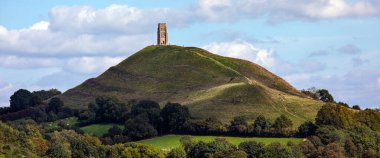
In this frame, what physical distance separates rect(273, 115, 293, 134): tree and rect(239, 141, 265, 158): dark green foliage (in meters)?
24.3

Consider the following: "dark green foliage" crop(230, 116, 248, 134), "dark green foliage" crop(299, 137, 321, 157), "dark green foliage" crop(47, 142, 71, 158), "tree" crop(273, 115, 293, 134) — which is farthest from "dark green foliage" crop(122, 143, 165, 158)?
"tree" crop(273, 115, 293, 134)

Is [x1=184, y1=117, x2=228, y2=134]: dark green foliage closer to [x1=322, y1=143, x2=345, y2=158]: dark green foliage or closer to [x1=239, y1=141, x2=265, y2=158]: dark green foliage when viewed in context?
[x1=239, y1=141, x2=265, y2=158]: dark green foliage

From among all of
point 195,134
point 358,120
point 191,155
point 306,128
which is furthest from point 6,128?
point 358,120

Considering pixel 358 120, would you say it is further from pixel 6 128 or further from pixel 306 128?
pixel 6 128

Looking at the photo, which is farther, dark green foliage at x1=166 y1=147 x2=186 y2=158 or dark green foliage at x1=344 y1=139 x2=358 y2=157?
dark green foliage at x1=344 y1=139 x2=358 y2=157

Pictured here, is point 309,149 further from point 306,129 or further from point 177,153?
point 177,153

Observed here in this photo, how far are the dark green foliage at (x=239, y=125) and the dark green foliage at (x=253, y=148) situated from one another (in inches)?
940

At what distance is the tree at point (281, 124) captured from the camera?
193625mm

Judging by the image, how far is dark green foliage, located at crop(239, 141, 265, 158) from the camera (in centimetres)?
16612

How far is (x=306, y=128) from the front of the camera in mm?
191500

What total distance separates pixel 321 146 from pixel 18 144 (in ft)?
169

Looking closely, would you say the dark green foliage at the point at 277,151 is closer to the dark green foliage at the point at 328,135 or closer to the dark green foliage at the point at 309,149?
the dark green foliage at the point at 309,149

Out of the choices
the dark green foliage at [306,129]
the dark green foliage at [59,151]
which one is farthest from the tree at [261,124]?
the dark green foliage at [59,151]

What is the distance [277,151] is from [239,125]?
3293 centimetres
